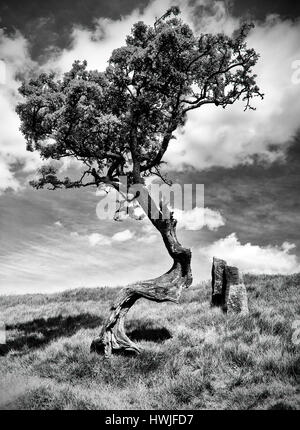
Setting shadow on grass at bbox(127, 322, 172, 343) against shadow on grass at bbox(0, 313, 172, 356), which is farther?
shadow on grass at bbox(0, 313, 172, 356)

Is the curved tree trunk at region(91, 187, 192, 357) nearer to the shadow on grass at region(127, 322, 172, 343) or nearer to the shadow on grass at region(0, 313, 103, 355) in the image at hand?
the shadow on grass at region(127, 322, 172, 343)

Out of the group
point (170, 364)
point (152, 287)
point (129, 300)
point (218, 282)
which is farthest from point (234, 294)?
point (170, 364)

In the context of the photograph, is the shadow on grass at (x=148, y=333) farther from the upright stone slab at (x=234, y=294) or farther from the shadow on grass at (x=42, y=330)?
the upright stone slab at (x=234, y=294)

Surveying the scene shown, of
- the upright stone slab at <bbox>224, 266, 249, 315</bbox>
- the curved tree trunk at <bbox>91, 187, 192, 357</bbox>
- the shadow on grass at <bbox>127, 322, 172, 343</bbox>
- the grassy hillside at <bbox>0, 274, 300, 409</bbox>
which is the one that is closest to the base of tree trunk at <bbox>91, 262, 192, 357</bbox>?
the curved tree trunk at <bbox>91, 187, 192, 357</bbox>

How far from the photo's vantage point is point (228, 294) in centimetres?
1258

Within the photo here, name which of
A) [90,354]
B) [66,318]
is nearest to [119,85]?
[90,354]

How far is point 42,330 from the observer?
13867mm

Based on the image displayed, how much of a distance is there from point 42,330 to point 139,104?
33.8 feet

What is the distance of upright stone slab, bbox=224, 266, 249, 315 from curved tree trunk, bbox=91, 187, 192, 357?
2.33 meters

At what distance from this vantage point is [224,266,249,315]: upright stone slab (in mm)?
12219

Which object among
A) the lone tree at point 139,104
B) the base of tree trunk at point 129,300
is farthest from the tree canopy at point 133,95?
the base of tree trunk at point 129,300

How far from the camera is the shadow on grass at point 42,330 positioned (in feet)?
38.8

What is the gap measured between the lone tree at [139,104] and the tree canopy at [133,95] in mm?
36
